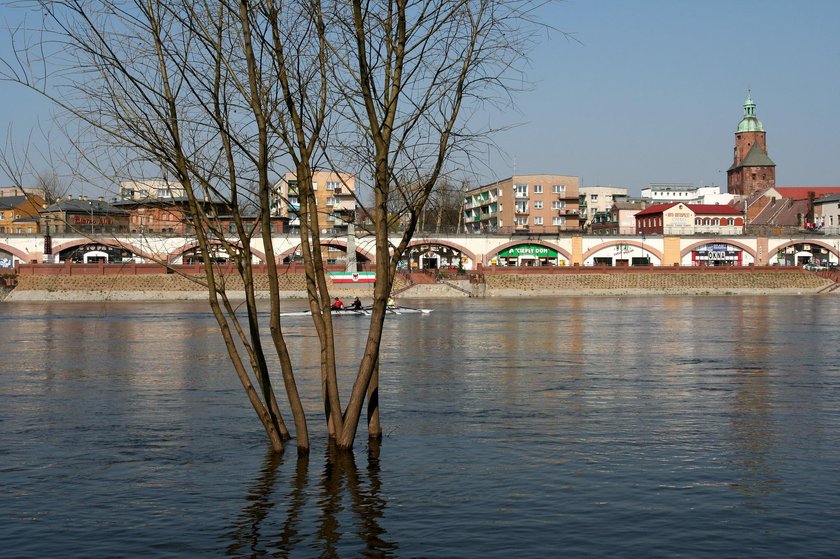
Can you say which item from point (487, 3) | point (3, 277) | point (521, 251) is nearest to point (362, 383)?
point (487, 3)

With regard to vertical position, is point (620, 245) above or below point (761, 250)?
above

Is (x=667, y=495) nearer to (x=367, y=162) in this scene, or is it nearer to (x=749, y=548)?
(x=749, y=548)

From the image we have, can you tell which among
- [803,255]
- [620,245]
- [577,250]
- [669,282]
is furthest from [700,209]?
[669,282]

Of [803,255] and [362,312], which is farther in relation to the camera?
[803,255]

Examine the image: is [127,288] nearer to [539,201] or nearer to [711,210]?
[539,201]

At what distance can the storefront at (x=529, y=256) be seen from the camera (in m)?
128

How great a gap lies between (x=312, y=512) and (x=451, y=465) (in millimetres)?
3524

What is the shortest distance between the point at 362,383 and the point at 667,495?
192 inches

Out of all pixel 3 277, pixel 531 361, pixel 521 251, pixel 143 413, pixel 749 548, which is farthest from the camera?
pixel 521 251

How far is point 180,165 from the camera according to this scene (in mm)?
14680

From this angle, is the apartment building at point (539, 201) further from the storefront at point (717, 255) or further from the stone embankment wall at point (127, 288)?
the stone embankment wall at point (127, 288)

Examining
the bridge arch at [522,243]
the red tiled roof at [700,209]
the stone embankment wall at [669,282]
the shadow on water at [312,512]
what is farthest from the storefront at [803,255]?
the shadow on water at [312,512]

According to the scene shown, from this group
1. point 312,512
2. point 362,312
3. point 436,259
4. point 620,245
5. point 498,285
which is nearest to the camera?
point 312,512

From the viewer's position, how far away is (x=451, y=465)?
17.4 meters
